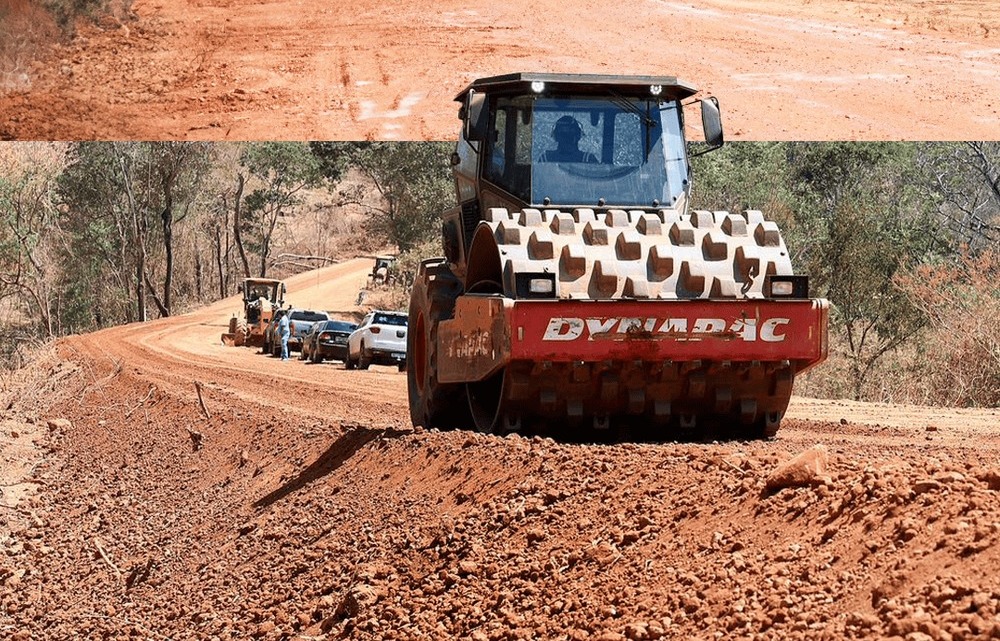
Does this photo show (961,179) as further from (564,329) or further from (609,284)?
(564,329)

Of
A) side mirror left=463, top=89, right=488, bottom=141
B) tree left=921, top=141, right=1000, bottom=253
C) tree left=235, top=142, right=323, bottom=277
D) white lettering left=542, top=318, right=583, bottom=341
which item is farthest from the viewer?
tree left=235, top=142, right=323, bottom=277

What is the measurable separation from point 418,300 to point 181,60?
24342mm

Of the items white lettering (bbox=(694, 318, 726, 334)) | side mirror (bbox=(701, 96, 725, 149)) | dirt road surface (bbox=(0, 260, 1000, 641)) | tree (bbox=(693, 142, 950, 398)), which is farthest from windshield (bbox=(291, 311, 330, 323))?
white lettering (bbox=(694, 318, 726, 334))

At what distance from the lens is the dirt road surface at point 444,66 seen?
1357 inches

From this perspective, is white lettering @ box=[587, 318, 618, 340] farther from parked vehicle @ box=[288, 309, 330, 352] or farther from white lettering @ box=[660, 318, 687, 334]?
parked vehicle @ box=[288, 309, 330, 352]

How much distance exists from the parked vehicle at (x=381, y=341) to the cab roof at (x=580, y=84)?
19.8 metres

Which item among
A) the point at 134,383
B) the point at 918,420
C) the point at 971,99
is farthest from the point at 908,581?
the point at 971,99

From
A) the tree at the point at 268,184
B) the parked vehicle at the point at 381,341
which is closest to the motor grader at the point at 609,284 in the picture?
the parked vehicle at the point at 381,341

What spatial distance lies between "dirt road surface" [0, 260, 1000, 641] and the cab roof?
2.93 m

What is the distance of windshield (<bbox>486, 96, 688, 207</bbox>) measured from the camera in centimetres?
1223

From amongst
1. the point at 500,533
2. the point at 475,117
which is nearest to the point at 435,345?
the point at 475,117

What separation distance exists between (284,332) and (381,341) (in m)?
8.11

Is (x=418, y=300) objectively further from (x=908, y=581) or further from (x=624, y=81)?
(x=908, y=581)

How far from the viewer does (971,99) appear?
114ft
